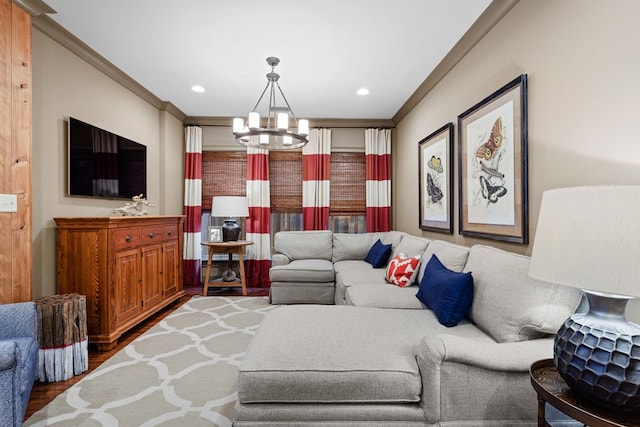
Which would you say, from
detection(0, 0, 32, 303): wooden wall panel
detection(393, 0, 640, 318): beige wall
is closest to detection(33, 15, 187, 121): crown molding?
detection(0, 0, 32, 303): wooden wall panel

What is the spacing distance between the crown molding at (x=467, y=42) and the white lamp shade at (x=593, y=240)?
69.5 inches

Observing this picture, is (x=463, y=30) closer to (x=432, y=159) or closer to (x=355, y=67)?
(x=355, y=67)

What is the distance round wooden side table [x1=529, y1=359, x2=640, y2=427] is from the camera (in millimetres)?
965

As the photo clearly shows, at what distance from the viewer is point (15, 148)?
7.22 feet

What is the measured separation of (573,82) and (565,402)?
1.52 m

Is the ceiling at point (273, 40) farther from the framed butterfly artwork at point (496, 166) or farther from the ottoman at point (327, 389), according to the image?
the ottoman at point (327, 389)

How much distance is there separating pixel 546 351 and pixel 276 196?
4266mm

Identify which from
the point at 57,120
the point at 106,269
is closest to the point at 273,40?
the point at 57,120

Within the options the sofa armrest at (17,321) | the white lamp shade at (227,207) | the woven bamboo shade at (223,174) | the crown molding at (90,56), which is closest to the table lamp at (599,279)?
the sofa armrest at (17,321)

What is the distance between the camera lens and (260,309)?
3.82 metres

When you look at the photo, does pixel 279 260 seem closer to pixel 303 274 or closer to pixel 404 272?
pixel 303 274

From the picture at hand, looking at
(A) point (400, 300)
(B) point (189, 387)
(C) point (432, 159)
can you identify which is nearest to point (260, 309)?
(B) point (189, 387)

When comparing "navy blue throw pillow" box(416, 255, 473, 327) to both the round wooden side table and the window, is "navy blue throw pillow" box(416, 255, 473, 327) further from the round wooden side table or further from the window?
the window

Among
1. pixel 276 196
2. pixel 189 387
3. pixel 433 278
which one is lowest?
pixel 189 387
